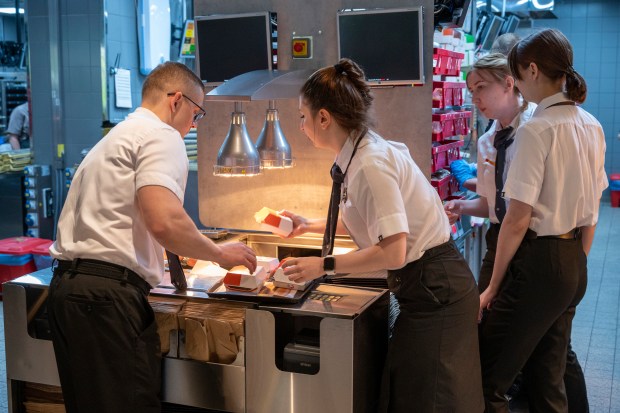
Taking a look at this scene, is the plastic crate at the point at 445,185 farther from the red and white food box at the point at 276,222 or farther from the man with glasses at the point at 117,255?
the man with glasses at the point at 117,255

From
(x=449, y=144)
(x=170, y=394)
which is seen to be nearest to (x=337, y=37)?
(x=449, y=144)

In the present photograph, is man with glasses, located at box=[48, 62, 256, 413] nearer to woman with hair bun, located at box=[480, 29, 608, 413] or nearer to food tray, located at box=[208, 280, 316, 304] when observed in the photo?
food tray, located at box=[208, 280, 316, 304]

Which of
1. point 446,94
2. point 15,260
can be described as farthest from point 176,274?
point 15,260

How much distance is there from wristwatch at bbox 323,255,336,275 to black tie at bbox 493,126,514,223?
1070 mm

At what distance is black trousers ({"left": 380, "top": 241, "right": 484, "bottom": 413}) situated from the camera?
2.59 metres

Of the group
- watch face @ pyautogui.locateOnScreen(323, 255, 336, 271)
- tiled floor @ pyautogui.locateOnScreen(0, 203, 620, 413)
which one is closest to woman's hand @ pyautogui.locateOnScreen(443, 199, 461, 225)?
watch face @ pyautogui.locateOnScreen(323, 255, 336, 271)

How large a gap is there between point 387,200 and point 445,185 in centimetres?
152

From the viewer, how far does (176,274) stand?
2.93 m

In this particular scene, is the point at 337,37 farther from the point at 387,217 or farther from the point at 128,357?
the point at 128,357

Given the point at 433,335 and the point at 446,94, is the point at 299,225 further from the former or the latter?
the point at 446,94

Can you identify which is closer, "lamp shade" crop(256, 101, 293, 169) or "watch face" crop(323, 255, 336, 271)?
"watch face" crop(323, 255, 336, 271)

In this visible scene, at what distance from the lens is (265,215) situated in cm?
323

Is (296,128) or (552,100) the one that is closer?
(552,100)

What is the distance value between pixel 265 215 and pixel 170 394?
84cm
